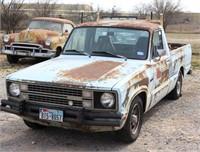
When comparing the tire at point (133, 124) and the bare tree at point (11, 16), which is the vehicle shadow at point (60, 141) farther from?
the bare tree at point (11, 16)

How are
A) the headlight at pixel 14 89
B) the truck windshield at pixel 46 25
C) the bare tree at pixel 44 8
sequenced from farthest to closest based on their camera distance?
the bare tree at pixel 44 8 → the truck windshield at pixel 46 25 → the headlight at pixel 14 89

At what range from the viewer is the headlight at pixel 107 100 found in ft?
15.3

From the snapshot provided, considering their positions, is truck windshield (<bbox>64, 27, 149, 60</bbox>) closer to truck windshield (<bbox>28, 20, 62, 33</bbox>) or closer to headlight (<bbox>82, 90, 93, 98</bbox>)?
headlight (<bbox>82, 90, 93, 98</bbox>)

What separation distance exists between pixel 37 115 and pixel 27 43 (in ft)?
26.3

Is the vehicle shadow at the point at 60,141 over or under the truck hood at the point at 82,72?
under

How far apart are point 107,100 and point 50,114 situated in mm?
805

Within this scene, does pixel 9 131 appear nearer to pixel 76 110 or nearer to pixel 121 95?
pixel 76 110

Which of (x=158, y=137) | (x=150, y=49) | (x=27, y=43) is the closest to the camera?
(x=158, y=137)

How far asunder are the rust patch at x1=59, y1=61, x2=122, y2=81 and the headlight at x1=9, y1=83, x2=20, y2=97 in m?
0.66

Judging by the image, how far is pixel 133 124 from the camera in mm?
5340

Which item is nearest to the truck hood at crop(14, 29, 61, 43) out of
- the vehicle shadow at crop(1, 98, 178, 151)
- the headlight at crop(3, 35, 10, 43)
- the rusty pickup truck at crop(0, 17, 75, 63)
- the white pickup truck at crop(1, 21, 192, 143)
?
the rusty pickup truck at crop(0, 17, 75, 63)

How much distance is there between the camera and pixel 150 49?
6070mm

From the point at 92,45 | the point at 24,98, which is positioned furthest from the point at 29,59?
the point at 24,98

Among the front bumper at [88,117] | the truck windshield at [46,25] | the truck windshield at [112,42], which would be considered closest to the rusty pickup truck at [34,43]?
the truck windshield at [46,25]
